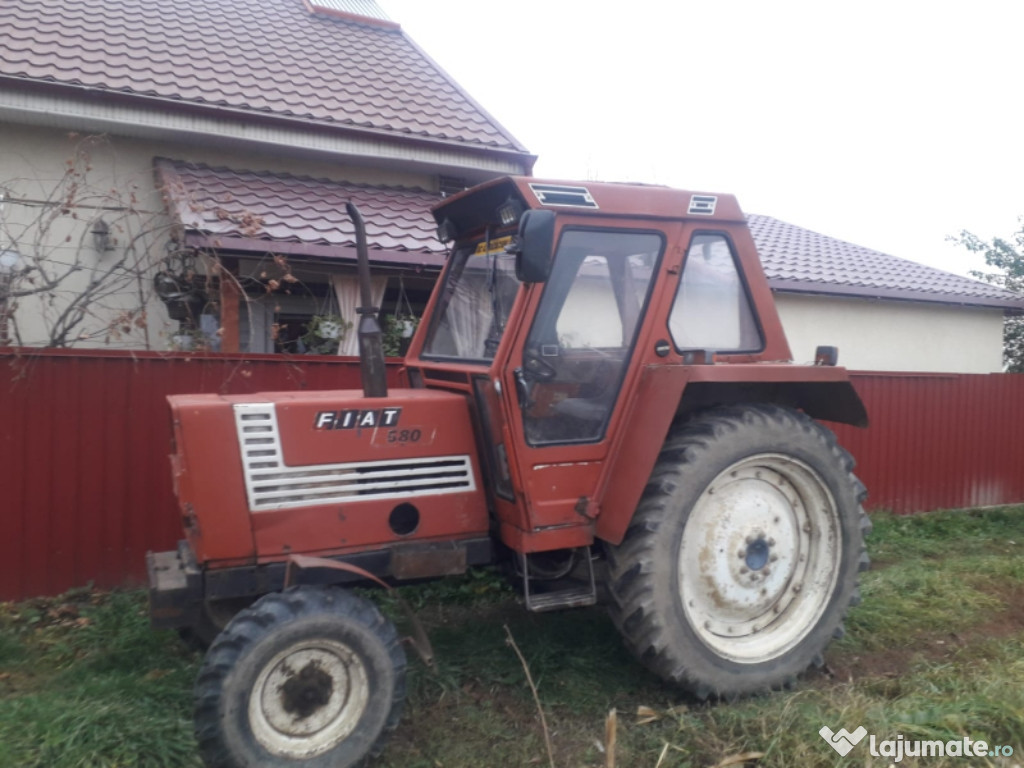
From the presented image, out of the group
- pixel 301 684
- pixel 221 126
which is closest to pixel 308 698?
pixel 301 684

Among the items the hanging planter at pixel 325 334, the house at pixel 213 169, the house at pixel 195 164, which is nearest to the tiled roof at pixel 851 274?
the house at pixel 213 169

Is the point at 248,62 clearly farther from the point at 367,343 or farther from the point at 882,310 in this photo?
the point at 882,310

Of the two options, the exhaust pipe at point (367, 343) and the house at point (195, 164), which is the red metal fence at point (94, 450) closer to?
the house at point (195, 164)

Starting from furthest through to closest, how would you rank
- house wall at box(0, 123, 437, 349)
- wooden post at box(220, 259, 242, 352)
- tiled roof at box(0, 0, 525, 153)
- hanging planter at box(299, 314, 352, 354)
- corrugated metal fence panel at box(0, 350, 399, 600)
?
tiled roof at box(0, 0, 525, 153) < house wall at box(0, 123, 437, 349) < hanging planter at box(299, 314, 352, 354) < wooden post at box(220, 259, 242, 352) < corrugated metal fence panel at box(0, 350, 399, 600)

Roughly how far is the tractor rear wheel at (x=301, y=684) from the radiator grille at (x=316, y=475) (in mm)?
408

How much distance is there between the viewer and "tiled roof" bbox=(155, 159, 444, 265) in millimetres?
6887

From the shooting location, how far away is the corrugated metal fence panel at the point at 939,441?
27.8ft

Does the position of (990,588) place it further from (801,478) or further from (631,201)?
(631,201)

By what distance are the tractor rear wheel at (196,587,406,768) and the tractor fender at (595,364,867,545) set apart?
1108 millimetres

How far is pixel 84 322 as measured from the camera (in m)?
7.27

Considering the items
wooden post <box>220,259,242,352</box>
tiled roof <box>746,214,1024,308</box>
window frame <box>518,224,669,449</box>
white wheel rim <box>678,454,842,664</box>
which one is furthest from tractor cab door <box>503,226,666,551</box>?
tiled roof <box>746,214,1024,308</box>

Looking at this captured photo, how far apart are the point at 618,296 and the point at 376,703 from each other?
2.08 metres

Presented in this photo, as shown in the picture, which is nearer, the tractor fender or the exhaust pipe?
the tractor fender

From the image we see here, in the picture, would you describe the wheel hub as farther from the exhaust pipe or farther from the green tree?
the green tree
